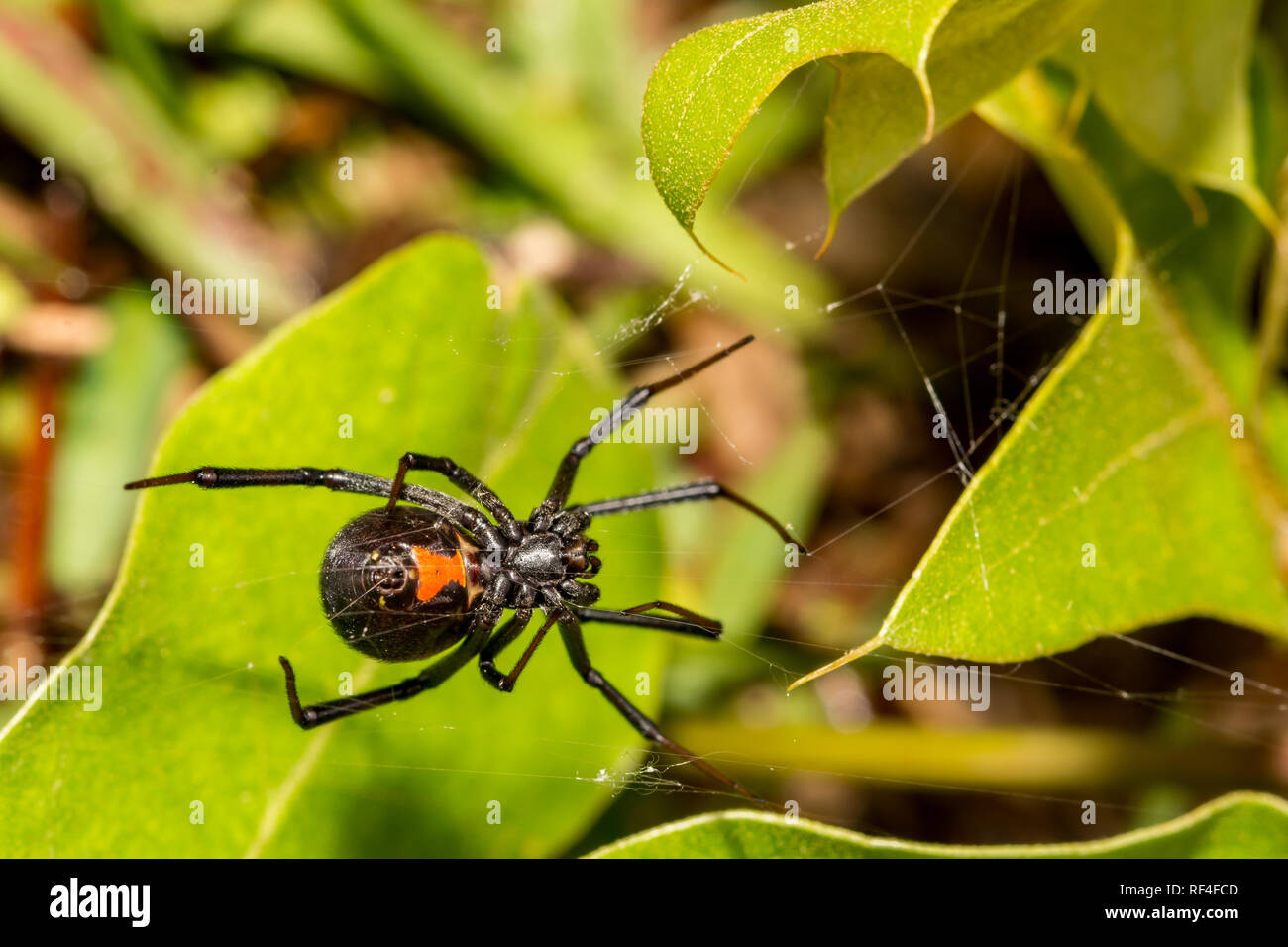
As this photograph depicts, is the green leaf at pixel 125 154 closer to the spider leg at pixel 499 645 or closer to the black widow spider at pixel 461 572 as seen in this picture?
the black widow spider at pixel 461 572

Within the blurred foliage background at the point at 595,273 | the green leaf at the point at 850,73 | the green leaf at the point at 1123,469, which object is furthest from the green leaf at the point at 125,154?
the green leaf at the point at 1123,469

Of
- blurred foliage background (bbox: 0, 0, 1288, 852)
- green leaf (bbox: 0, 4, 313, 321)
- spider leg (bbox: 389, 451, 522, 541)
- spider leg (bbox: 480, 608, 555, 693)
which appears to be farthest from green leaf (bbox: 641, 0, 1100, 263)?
green leaf (bbox: 0, 4, 313, 321)

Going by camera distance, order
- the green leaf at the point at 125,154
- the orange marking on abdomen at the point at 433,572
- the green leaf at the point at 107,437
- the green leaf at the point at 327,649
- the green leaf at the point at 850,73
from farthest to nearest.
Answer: the green leaf at the point at 125,154 < the green leaf at the point at 107,437 < the orange marking on abdomen at the point at 433,572 < the green leaf at the point at 327,649 < the green leaf at the point at 850,73

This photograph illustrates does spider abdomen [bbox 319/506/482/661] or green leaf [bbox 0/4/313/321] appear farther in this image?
green leaf [bbox 0/4/313/321]

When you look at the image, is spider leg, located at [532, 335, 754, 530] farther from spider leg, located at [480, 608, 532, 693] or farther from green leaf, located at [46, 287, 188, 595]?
green leaf, located at [46, 287, 188, 595]

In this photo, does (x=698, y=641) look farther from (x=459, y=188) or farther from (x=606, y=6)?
(x=606, y=6)

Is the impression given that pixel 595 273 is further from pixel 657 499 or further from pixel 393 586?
pixel 393 586
